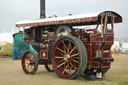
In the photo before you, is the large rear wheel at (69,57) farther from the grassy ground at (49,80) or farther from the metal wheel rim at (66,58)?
the grassy ground at (49,80)

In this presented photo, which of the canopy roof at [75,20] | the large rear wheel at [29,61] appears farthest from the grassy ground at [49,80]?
the canopy roof at [75,20]

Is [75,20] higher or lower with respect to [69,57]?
higher

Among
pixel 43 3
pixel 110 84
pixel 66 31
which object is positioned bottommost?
pixel 110 84

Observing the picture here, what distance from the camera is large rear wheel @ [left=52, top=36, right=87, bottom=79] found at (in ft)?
22.5

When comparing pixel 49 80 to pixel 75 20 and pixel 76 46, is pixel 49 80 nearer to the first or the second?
pixel 76 46

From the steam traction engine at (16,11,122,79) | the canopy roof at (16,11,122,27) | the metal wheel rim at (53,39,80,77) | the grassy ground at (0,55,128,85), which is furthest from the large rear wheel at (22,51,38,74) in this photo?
the canopy roof at (16,11,122,27)

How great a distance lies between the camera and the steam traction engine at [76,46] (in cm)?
706

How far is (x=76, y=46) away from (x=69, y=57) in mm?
575

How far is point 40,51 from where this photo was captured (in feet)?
29.0

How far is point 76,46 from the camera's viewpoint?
6980 mm

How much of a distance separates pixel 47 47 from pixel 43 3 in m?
10.1

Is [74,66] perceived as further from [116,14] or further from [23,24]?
[23,24]

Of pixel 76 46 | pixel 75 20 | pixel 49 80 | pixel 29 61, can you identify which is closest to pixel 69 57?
pixel 76 46

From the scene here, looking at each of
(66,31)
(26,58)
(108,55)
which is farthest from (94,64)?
(26,58)
